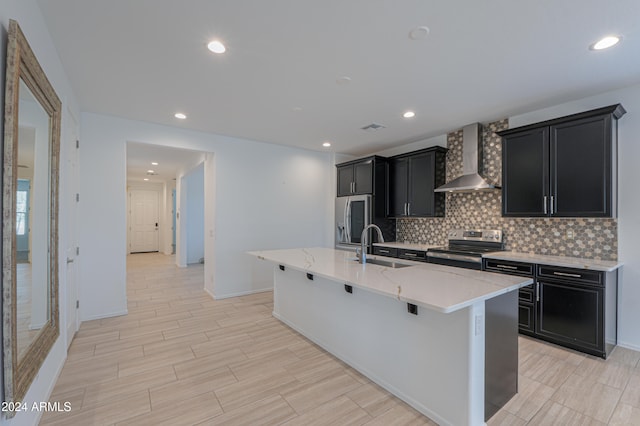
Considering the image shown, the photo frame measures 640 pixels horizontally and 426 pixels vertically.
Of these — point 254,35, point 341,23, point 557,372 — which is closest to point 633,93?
point 557,372

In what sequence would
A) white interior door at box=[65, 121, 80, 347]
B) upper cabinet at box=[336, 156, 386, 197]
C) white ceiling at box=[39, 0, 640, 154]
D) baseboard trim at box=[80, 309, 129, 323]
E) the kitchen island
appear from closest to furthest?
the kitchen island
white ceiling at box=[39, 0, 640, 154]
white interior door at box=[65, 121, 80, 347]
baseboard trim at box=[80, 309, 129, 323]
upper cabinet at box=[336, 156, 386, 197]

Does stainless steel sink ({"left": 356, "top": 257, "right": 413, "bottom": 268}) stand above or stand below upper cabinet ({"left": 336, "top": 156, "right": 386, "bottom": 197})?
below

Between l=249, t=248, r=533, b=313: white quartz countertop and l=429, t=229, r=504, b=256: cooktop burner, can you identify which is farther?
l=429, t=229, r=504, b=256: cooktop burner

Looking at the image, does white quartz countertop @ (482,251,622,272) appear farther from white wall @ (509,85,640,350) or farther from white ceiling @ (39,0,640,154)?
white ceiling @ (39,0,640,154)

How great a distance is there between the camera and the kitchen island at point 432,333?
1.72m

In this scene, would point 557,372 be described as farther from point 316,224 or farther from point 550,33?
point 316,224

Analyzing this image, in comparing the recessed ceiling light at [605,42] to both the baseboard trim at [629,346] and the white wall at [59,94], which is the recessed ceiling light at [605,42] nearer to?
the baseboard trim at [629,346]

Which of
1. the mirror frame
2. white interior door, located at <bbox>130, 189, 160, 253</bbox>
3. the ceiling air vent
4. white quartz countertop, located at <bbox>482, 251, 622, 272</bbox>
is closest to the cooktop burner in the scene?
white quartz countertop, located at <bbox>482, 251, 622, 272</bbox>

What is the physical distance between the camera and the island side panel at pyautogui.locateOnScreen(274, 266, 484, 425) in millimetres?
1736

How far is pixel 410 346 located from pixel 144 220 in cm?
1097

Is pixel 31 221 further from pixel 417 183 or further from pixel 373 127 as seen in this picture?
pixel 417 183

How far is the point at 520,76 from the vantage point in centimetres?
270

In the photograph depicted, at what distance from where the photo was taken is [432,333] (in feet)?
6.27

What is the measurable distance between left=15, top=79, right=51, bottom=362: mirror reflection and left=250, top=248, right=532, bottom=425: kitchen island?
5.81ft
